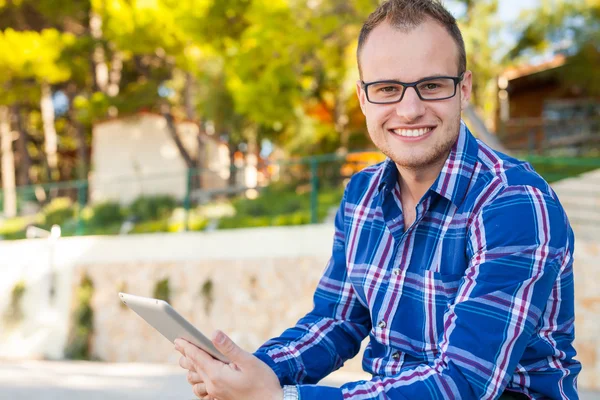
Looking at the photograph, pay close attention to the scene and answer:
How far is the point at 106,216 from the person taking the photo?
11.7 meters

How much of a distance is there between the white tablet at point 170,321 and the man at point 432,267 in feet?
0.10

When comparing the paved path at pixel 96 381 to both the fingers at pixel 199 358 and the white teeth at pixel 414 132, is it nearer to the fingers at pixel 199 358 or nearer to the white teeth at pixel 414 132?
the fingers at pixel 199 358

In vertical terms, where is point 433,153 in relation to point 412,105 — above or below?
below

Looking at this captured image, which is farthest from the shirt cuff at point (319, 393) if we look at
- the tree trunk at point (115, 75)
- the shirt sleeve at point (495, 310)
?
the tree trunk at point (115, 75)

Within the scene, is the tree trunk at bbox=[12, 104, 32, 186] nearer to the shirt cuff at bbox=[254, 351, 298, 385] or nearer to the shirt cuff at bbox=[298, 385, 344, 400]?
the shirt cuff at bbox=[254, 351, 298, 385]

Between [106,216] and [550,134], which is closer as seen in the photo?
[106,216]

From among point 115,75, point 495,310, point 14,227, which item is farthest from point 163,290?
point 115,75

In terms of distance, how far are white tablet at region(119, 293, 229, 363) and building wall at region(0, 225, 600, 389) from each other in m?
5.82

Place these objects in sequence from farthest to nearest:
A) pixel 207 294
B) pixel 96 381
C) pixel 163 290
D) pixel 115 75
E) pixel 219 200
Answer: pixel 115 75 → pixel 219 200 → pixel 163 290 → pixel 207 294 → pixel 96 381

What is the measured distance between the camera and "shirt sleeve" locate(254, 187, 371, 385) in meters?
1.74

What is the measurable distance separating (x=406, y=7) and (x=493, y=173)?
1.37ft

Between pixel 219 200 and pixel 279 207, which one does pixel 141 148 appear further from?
pixel 279 207

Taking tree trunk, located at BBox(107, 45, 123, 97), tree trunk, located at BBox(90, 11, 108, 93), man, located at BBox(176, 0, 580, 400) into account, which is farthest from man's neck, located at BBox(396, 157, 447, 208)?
tree trunk, located at BBox(107, 45, 123, 97)

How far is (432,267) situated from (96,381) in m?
6.11
